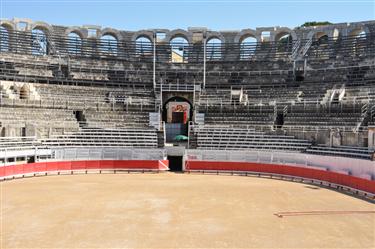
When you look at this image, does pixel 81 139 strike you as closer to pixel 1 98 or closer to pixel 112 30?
pixel 1 98

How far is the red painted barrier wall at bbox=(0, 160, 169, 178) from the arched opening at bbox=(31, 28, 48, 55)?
24.3m

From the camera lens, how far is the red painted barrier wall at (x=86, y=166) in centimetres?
3242

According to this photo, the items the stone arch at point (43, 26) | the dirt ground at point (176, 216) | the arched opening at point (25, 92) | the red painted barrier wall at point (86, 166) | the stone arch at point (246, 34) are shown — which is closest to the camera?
the dirt ground at point (176, 216)

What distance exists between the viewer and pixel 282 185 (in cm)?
2958

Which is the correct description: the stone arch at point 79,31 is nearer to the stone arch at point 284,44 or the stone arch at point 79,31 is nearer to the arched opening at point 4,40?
the arched opening at point 4,40

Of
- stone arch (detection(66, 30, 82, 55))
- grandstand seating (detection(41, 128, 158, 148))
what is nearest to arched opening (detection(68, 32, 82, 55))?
stone arch (detection(66, 30, 82, 55))

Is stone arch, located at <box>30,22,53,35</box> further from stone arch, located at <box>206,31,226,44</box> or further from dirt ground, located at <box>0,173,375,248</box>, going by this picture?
dirt ground, located at <box>0,173,375,248</box>

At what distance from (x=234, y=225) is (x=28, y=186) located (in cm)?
1655

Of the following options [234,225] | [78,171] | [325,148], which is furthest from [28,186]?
[325,148]

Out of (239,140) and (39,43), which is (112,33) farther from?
(239,140)

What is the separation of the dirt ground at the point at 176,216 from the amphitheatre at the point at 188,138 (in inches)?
4.3

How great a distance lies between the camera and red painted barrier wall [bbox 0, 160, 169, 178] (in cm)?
3242

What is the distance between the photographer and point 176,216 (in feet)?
62.1

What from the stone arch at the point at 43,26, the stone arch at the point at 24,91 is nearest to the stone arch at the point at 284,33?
the stone arch at the point at 43,26
